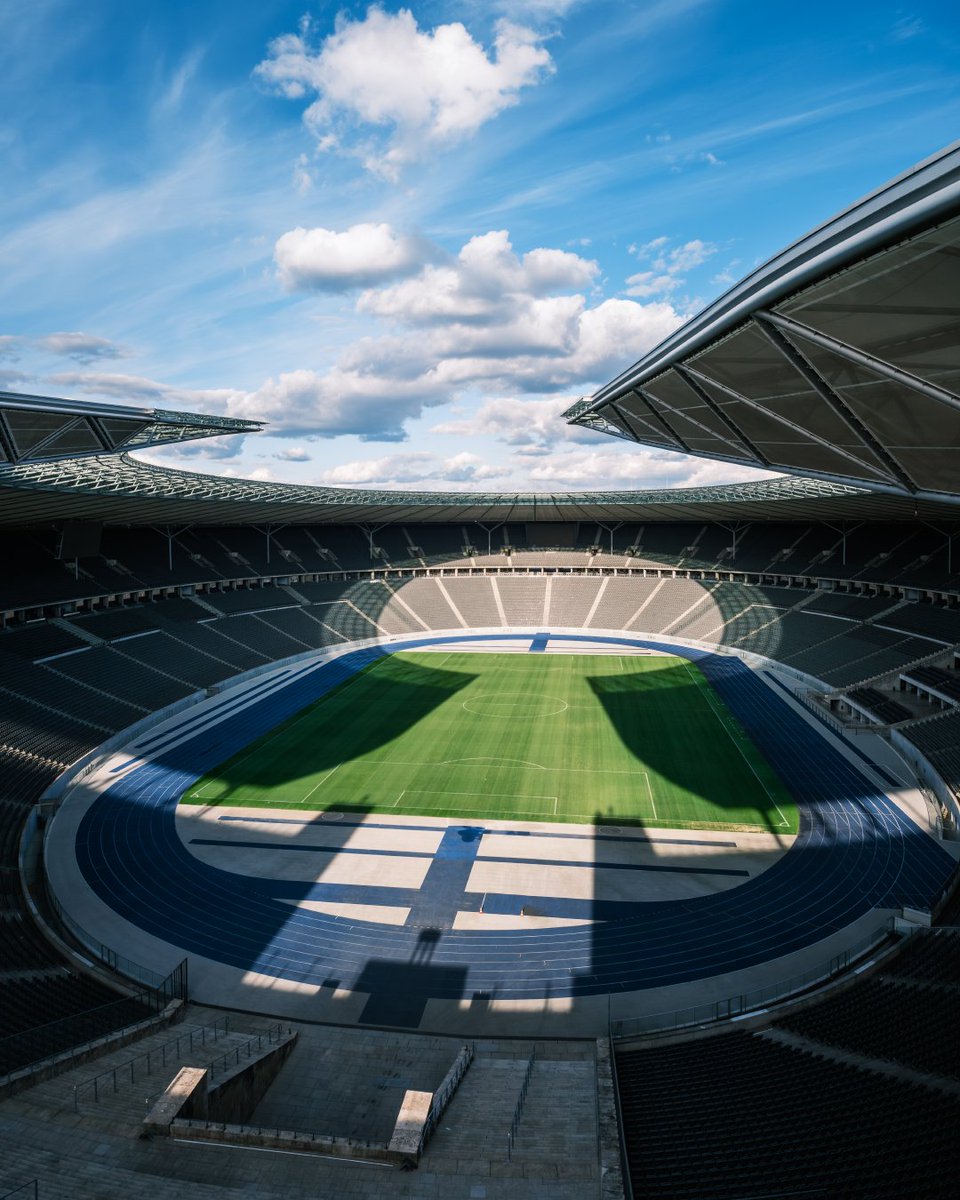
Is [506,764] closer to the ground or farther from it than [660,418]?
closer to the ground

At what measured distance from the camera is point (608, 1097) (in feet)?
36.0

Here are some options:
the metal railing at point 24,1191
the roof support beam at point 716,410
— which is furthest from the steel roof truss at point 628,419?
the metal railing at point 24,1191

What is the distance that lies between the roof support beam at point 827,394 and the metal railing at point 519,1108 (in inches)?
498

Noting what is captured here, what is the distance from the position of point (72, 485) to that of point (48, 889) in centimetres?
1788

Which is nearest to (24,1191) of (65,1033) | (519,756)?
(65,1033)

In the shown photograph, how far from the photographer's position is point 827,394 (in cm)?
1329

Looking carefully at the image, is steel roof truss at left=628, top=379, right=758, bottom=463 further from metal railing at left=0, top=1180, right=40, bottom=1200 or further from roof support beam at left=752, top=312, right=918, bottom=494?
metal railing at left=0, top=1180, right=40, bottom=1200

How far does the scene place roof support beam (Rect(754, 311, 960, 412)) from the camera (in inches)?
444

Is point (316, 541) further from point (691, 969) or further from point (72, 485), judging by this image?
point (691, 969)

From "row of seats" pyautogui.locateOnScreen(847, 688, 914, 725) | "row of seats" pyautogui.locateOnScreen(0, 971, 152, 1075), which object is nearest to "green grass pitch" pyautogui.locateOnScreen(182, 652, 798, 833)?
"row of seats" pyautogui.locateOnScreen(847, 688, 914, 725)

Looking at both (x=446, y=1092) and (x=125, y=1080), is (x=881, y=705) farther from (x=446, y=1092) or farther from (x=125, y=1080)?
(x=125, y=1080)

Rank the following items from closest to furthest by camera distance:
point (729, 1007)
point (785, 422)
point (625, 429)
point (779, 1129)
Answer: point (779, 1129)
point (729, 1007)
point (785, 422)
point (625, 429)

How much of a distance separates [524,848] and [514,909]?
3.34 m

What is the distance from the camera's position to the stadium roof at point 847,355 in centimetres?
813
